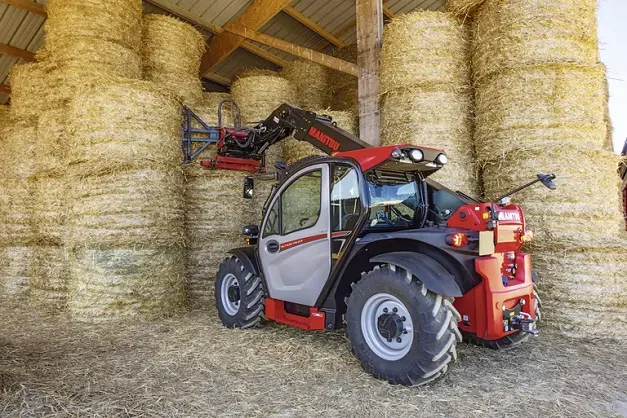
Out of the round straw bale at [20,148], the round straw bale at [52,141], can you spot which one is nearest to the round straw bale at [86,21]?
the round straw bale at [52,141]

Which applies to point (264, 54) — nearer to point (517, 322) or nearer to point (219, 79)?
point (219, 79)

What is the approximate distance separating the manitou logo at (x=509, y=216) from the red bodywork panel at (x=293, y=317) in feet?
5.19

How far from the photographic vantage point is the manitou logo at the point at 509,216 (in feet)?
10.1

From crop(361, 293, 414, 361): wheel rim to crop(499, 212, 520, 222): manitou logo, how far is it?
99cm

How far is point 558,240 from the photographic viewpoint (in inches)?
156

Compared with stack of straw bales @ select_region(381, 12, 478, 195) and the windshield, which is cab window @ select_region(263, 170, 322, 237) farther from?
stack of straw bales @ select_region(381, 12, 478, 195)

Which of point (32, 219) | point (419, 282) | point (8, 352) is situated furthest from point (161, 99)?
point (419, 282)

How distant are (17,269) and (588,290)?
6680mm

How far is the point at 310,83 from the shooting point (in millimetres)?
7570

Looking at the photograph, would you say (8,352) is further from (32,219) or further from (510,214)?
(510,214)

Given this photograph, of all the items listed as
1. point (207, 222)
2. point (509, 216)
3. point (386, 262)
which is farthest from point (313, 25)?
point (386, 262)

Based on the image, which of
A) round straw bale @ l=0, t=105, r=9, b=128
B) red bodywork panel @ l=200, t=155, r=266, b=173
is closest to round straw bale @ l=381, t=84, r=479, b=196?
red bodywork panel @ l=200, t=155, r=266, b=173

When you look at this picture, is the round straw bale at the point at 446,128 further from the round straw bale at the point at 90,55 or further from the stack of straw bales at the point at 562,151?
the round straw bale at the point at 90,55

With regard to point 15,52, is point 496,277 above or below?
below
